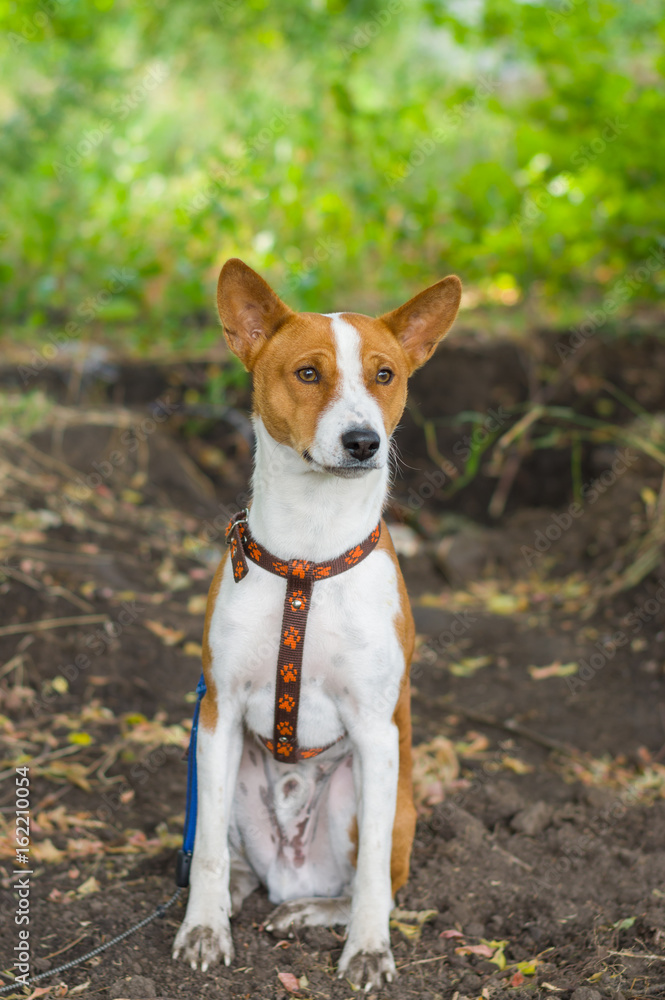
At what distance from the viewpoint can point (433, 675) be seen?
5.01 meters

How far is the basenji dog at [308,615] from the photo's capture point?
2.56 metres

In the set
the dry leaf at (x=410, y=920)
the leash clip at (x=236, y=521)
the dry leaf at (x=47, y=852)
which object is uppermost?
the leash clip at (x=236, y=521)

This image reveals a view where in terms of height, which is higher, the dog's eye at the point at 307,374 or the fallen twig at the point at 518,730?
the dog's eye at the point at 307,374

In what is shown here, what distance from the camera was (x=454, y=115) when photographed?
24.8ft

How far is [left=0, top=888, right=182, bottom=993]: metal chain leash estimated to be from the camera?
8.39 feet

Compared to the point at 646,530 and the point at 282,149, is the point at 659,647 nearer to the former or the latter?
the point at 646,530

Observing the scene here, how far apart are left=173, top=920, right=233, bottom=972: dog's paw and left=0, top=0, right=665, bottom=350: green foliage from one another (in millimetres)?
5162

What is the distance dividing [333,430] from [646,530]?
3.73 m

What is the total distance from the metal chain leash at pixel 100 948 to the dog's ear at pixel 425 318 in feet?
6.50

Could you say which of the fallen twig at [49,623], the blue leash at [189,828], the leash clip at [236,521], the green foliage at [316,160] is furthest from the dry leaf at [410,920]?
the green foliage at [316,160]

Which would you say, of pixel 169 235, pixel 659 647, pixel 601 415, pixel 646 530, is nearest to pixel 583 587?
pixel 646 530

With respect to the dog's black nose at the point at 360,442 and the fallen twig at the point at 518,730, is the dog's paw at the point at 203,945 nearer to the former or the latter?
the dog's black nose at the point at 360,442

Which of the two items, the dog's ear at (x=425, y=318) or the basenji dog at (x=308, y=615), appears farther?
the dog's ear at (x=425, y=318)

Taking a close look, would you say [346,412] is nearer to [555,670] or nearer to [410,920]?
[410,920]
